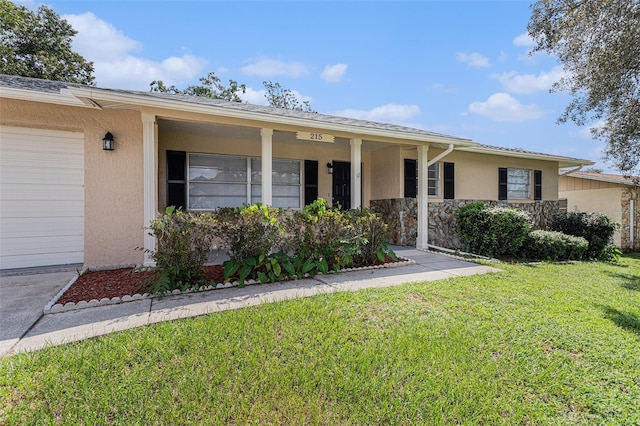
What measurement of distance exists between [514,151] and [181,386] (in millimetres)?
11495

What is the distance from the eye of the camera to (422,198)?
8008 millimetres

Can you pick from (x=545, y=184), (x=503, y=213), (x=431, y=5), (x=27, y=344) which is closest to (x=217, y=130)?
(x=27, y=344)

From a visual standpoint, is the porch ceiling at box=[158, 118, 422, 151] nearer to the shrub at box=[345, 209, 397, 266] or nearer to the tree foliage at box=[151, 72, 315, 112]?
the shrub at box=[345, 209, 397, 266]

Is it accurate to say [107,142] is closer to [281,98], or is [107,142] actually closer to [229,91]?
[229,91]

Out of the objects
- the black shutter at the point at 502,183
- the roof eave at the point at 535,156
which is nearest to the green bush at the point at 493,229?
the roof eave at the point at 535,156

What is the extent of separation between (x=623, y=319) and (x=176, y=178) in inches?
331

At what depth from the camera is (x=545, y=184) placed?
11.6 m

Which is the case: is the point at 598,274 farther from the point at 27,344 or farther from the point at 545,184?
the point at 27,344

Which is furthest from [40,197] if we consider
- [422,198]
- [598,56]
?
[598,56]

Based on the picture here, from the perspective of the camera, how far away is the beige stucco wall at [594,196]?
12273 millimetres

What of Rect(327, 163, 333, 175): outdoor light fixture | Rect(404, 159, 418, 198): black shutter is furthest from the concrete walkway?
Rect(327, 163, 333, 175): outdoor light fixture

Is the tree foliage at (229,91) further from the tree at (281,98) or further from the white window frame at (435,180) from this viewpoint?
the white window frame at (435,180)

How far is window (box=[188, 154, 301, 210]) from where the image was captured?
7.99 metres

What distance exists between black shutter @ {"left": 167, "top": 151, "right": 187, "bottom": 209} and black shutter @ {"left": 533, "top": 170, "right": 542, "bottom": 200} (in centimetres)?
1203
